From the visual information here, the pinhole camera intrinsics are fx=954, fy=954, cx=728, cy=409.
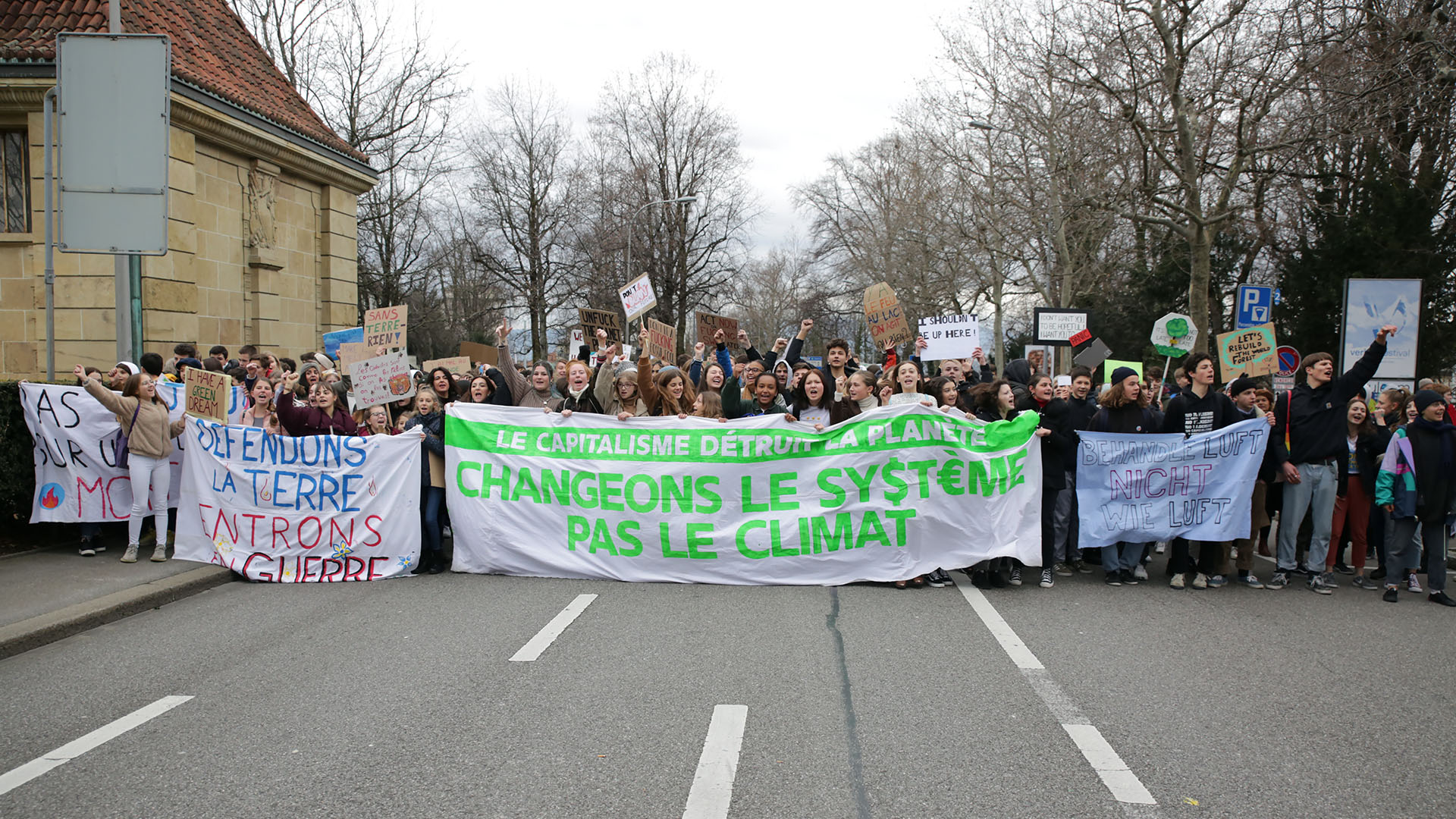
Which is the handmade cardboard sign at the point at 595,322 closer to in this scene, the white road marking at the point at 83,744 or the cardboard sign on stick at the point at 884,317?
the cardboard sign on stick at the point at 884,317

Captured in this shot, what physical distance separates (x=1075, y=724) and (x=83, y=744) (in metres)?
4.55

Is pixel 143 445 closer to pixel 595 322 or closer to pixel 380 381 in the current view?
pixel 380 381

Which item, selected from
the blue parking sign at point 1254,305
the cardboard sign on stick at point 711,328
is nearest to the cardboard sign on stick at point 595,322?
the cardboard sign on stick at point 711,328

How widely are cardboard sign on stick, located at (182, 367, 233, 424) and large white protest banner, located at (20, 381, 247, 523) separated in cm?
17

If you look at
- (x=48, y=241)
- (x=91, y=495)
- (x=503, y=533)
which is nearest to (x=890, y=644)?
(x=503, y=533)

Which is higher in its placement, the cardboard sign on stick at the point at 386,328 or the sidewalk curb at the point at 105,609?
the cardboard sign on stick at the point at 386,328

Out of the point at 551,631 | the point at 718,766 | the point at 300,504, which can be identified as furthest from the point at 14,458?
the point at 718,766

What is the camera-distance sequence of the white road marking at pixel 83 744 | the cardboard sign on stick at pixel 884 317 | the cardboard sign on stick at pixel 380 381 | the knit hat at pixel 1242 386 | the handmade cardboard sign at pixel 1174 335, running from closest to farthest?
the white road marking at pixel 83 744 < the knit hat at pixel 1242 386 < the cardboard sign on stick at pixel 380 381 < the cardboard sign on stick at pixel 884 317 < the handmade cardboard sign at pixel 1174 335

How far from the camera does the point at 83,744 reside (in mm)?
4293

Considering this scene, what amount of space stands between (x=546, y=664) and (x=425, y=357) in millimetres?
46443

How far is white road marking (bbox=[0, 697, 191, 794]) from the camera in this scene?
12.9 feet

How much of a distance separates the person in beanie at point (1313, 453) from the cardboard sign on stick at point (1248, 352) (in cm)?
278

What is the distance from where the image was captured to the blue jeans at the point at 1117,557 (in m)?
8.13

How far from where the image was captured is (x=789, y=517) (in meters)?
7.87
